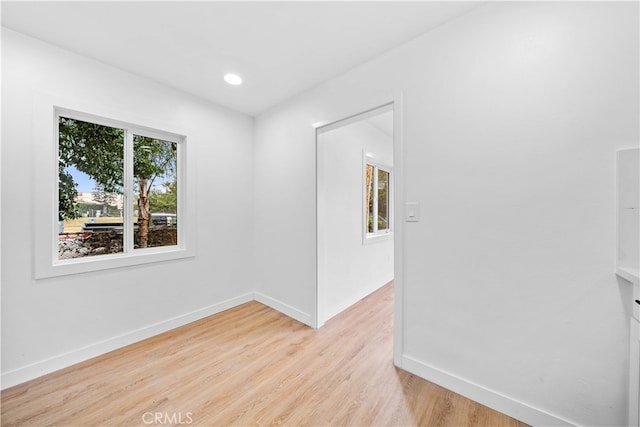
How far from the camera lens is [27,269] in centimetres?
179

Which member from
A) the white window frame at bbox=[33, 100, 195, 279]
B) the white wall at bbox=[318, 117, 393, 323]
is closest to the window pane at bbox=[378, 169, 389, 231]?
the white wall at bbox=[318, 117, 393, 323]

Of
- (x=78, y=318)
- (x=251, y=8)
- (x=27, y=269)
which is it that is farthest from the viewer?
(x=78, y=318)

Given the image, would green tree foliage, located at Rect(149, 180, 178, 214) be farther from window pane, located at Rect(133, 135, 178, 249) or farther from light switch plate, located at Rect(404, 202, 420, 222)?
light switch plate, located at Rect(404, 202, 420, 222)

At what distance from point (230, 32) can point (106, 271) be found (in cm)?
221

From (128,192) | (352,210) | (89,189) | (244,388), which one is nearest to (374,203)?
(352,210)

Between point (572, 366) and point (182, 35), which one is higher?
point (182, 35)

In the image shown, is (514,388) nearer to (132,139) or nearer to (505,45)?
(505,45)

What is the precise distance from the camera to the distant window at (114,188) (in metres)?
2.08

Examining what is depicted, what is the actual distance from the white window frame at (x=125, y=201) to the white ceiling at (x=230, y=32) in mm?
493

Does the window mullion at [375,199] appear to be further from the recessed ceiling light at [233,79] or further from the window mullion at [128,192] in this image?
the window mullion at [128,192]

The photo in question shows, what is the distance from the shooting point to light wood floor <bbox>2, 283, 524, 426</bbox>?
4.80 feet

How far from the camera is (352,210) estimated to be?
10.5ft

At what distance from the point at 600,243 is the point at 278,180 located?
2.60 meters

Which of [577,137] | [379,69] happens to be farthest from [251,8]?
[577,137]
